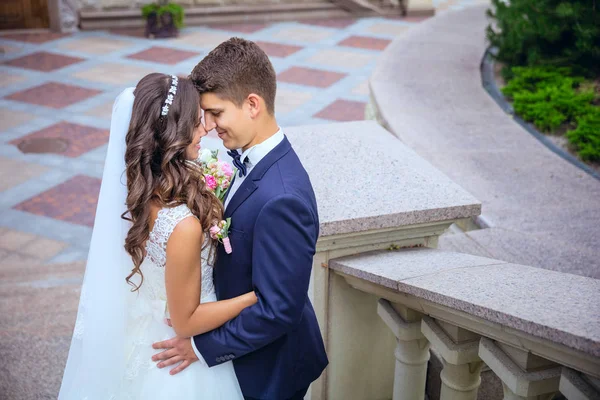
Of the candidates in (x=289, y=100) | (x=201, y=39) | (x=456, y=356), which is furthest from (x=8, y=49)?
(x=456, y=356)

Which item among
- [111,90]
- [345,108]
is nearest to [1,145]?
[111,90]

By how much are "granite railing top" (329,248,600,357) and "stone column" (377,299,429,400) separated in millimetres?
220

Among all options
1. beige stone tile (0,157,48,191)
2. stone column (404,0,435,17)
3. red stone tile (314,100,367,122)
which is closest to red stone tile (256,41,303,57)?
red stone tile (314,100,367,122)

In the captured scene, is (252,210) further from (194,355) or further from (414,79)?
(414,79)

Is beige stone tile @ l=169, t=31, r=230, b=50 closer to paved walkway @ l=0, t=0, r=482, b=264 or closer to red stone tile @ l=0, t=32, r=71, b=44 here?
paved walkway @ l=0, t=0, r=482, b=264

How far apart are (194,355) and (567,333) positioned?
1366 millimetres

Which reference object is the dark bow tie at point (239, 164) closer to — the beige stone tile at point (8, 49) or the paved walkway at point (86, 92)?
the paved walkway at point (86, 92)

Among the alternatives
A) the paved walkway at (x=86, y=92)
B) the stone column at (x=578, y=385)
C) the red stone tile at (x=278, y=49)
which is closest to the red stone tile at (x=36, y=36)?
the paved walkway at (x=86, y=92)

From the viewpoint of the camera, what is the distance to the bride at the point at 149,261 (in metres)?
2.34

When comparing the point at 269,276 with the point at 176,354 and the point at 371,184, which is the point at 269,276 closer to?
the point at 176,354

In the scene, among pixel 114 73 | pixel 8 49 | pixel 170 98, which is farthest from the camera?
pixel 8 49

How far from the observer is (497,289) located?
2.37 metres

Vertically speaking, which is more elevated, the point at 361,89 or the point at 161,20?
the point at 161,20

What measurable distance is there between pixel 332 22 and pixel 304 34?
4.37 ft
